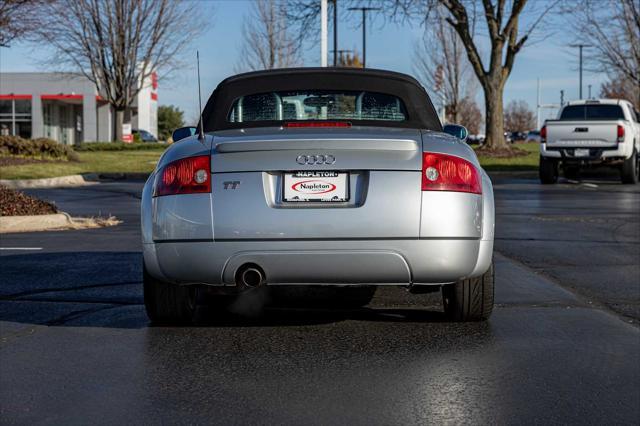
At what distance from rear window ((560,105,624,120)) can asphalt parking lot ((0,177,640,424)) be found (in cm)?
1546

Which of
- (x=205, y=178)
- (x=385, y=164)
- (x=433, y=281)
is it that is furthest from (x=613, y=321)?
(x=205, y=178)

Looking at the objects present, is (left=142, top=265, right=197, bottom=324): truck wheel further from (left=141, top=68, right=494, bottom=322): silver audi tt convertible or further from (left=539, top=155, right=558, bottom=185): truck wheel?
(left=539, top=155, right=558, bottom=185): truck wheel

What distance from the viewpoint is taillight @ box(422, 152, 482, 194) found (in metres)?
4.90

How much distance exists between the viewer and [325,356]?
191 inches

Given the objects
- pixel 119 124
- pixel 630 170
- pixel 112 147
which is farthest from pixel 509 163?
pixel 119 124

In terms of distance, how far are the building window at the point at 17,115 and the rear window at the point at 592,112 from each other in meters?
60.7

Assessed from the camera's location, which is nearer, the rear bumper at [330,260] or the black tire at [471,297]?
the rear bumper at [330,260]

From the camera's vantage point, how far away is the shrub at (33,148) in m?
30.2

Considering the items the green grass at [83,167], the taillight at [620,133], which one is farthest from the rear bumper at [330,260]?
the green grass at [83,167]

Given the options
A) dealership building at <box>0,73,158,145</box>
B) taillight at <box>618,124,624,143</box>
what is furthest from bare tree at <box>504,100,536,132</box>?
taillight at <box>618,124,624,143</box>

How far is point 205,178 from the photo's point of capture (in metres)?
4.94

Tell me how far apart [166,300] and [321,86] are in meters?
1.76

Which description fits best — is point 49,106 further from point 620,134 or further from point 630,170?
point 620,134

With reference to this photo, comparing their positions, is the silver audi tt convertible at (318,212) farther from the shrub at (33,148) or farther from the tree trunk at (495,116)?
the tree trunk at (495,116)
